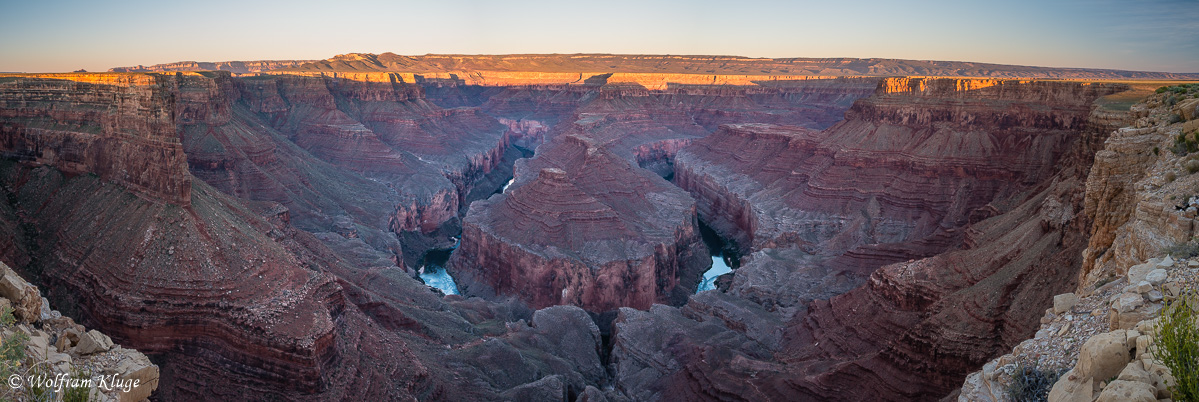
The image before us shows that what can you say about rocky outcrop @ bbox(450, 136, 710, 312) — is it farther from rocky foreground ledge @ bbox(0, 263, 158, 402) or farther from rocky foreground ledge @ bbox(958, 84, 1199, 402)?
rocky foreground ledge @ bbox(0, 263, 158, 402)

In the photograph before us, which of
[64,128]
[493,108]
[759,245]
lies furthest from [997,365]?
[493,108]

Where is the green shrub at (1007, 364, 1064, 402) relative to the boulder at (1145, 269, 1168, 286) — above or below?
below

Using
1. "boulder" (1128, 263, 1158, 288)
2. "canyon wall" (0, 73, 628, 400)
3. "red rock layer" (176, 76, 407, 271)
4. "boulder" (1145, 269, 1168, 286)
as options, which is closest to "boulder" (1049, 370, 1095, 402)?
"boulder" (1145, 269, 1168, 286)

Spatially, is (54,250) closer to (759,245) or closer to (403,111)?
(759,245)

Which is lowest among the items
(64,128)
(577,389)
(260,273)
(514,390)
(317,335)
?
(577,389)

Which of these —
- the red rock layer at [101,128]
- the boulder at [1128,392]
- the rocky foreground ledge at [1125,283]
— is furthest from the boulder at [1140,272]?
the red rock layer at [101,128]

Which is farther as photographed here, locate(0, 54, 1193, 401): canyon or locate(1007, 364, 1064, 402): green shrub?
locate(0, 54, 1193, 401): canyon

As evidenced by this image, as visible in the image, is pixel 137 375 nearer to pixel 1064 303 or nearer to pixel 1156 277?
pixel 1156 277
